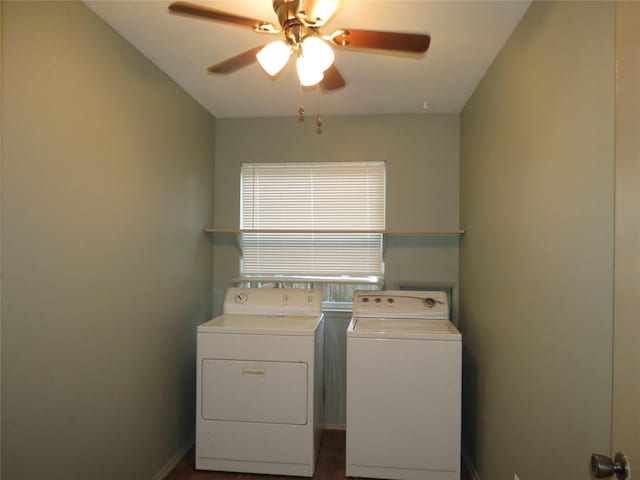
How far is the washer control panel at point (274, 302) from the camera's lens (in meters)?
2.73

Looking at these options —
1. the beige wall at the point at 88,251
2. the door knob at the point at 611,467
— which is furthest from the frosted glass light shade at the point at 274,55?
the door knob at the point at 611,467

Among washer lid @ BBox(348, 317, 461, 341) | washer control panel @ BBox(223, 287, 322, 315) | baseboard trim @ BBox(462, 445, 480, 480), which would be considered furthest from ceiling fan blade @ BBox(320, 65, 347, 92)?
baseboard trim @ BBox(462, 445, 480, 480)

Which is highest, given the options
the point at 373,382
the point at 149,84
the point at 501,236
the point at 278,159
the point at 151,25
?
the point at 151,25

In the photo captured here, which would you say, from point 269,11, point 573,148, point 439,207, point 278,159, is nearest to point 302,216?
point 278,159

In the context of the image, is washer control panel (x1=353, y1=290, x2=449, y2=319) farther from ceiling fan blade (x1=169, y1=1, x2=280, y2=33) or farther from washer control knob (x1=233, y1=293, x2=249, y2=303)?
ceiling fan blade (x1=169, y1=1, x2=280, y2=33)

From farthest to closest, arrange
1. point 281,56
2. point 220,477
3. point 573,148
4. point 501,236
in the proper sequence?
point 220,477, point 501,236, point 281,56, point 573,148

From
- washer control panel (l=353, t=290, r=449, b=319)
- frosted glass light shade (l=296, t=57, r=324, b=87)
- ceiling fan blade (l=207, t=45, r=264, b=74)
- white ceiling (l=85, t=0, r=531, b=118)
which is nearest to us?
frosted glass light shade (l=296, t=57, r=324, b=87)

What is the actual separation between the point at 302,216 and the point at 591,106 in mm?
2210

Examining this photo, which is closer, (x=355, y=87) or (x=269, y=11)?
(x=269, y=11)

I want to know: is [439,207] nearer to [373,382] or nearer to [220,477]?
[373,382]

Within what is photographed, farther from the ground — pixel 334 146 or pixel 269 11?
pixel 269 11

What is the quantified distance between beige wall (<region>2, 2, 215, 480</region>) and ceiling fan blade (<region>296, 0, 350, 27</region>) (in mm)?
988

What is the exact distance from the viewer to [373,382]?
2.26 metres

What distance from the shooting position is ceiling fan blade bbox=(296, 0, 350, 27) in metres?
1.20
